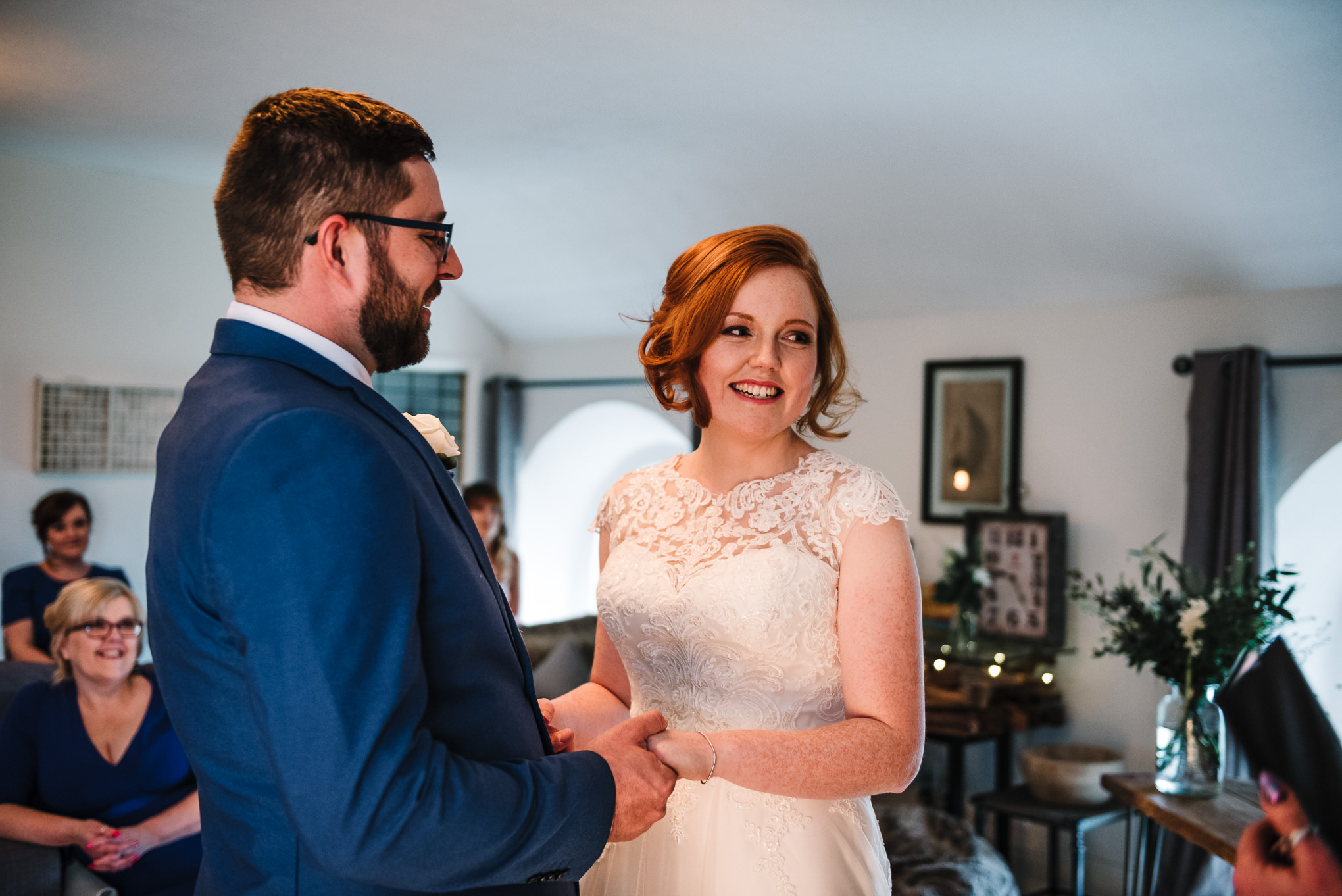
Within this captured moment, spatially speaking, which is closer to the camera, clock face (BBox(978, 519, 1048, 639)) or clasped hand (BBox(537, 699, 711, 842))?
clasped hand (BBox(537, 699, 711, 842))

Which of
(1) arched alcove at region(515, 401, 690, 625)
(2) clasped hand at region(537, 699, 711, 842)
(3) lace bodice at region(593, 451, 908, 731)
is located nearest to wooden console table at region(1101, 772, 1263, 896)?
(3) lace bodice at region(593, 451, 908, 731)

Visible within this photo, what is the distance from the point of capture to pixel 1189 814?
304cm

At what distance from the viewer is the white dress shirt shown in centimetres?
107

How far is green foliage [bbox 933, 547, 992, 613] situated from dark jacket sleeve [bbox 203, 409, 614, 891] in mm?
3920

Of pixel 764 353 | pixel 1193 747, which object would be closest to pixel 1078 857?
pixel 1193 747

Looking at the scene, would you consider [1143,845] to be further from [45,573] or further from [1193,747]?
[45,573]

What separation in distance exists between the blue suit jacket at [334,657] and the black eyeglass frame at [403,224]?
0.14m

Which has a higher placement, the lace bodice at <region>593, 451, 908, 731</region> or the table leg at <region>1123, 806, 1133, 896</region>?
the lace bodice at <region>593, 451, 908, 731</region>

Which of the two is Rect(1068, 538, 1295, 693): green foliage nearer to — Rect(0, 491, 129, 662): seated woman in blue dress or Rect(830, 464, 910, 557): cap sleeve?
Rect(830, 464, 910, 557): cap sleeve

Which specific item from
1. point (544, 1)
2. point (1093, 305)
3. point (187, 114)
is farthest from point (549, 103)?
point (1093, 305)

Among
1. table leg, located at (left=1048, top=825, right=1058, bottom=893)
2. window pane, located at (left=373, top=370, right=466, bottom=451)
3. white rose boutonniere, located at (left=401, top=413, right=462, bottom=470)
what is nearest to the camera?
white rose boutonniere, located at (left=401, top=413, right=462, bottom=470)

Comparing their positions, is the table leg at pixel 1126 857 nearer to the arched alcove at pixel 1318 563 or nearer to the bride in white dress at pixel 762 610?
the arched alcove at pixel 1318 563

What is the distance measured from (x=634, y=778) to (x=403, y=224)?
0.67 metres

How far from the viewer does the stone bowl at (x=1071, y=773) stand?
4055 millimetres
